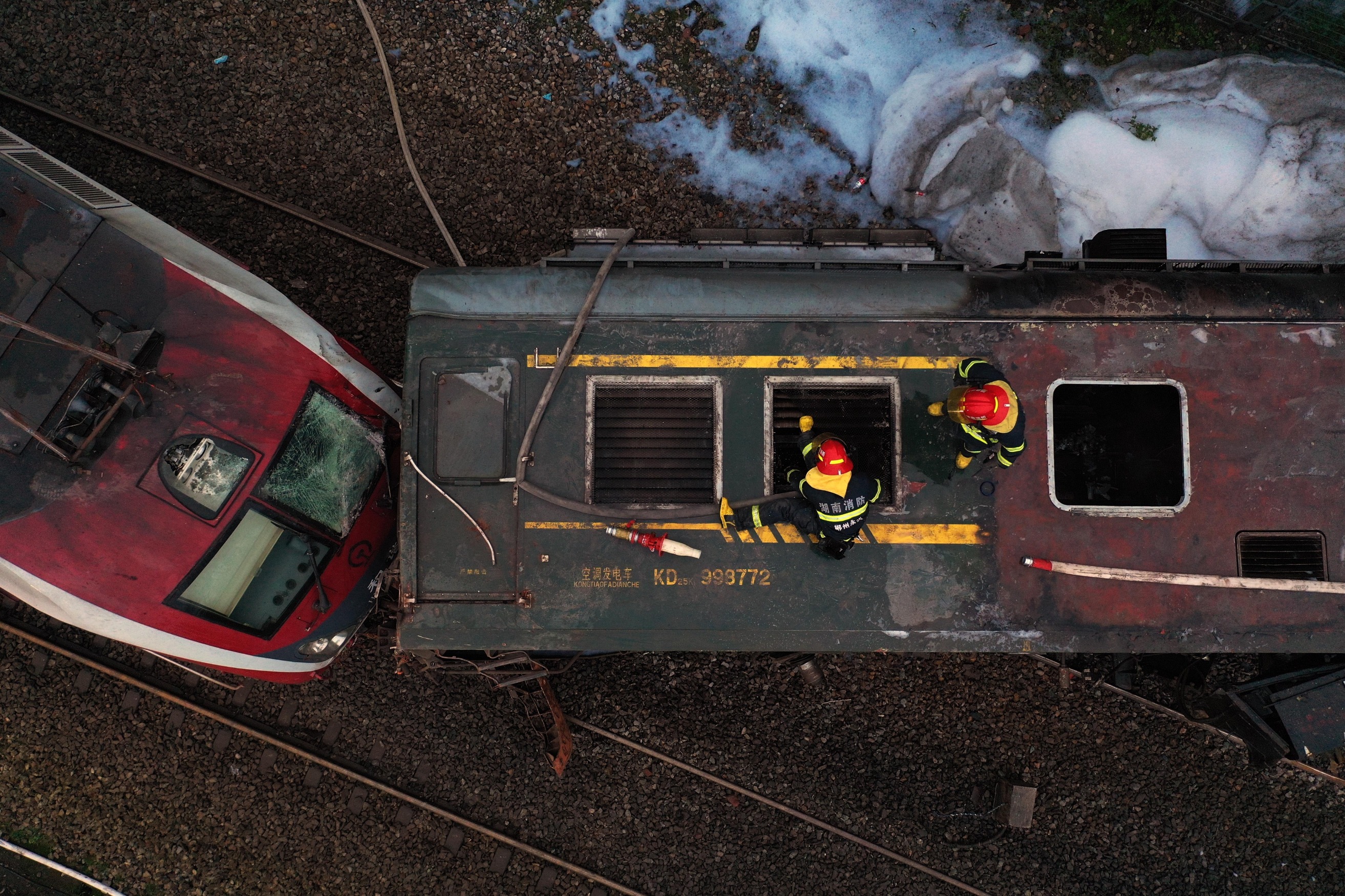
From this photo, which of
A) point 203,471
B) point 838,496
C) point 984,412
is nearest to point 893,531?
point 838,496

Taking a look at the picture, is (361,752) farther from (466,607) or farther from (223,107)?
(223,107)

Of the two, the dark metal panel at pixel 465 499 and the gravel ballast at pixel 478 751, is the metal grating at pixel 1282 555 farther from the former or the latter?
the dark metal panel at pixel 465 499

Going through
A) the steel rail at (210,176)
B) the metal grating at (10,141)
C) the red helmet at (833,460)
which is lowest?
the red helmet at (833,460)

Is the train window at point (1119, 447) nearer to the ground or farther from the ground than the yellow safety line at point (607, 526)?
farther from the ground

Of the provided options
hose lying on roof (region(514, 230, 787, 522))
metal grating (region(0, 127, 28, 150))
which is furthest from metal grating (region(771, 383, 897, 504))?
metal grating (region(0, 127, 28, 150))

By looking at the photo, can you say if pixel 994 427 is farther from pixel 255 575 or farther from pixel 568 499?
pixel 255 575

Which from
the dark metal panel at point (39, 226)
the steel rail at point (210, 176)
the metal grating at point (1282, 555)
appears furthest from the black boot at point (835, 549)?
the dark metal panel at point (39, 226)
